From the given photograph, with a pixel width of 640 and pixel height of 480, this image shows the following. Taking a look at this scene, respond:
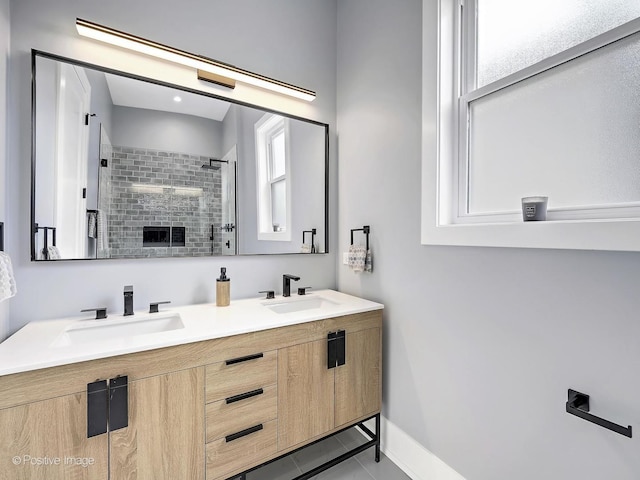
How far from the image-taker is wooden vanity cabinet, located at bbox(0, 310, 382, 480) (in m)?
0.92

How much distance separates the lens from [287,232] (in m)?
2.00

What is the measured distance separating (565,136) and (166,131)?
1785 millimetres

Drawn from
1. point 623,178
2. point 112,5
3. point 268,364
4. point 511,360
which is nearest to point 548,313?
point 511,360

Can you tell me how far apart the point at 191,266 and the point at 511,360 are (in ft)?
5.16

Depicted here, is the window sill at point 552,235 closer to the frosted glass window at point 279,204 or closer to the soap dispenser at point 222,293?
the frosted glass window at point 279,204

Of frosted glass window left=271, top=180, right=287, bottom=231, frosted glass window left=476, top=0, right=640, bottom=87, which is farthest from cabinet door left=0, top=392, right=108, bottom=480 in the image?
frosted glass window left=476, top=0, right=640, bottom=87

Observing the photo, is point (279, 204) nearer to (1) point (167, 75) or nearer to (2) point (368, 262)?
(2) point (368, 262)

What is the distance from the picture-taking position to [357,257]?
6.07 ft

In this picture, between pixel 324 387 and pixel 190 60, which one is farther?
pixel 190 60

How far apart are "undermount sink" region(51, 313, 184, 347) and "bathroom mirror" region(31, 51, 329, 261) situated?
1.04 feet

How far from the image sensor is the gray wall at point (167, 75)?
128cm

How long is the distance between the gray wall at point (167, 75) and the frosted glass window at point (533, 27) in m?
1.04

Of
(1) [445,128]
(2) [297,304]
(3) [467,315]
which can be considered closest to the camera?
(3) [467,315]

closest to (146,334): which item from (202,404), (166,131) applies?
(202,404)
